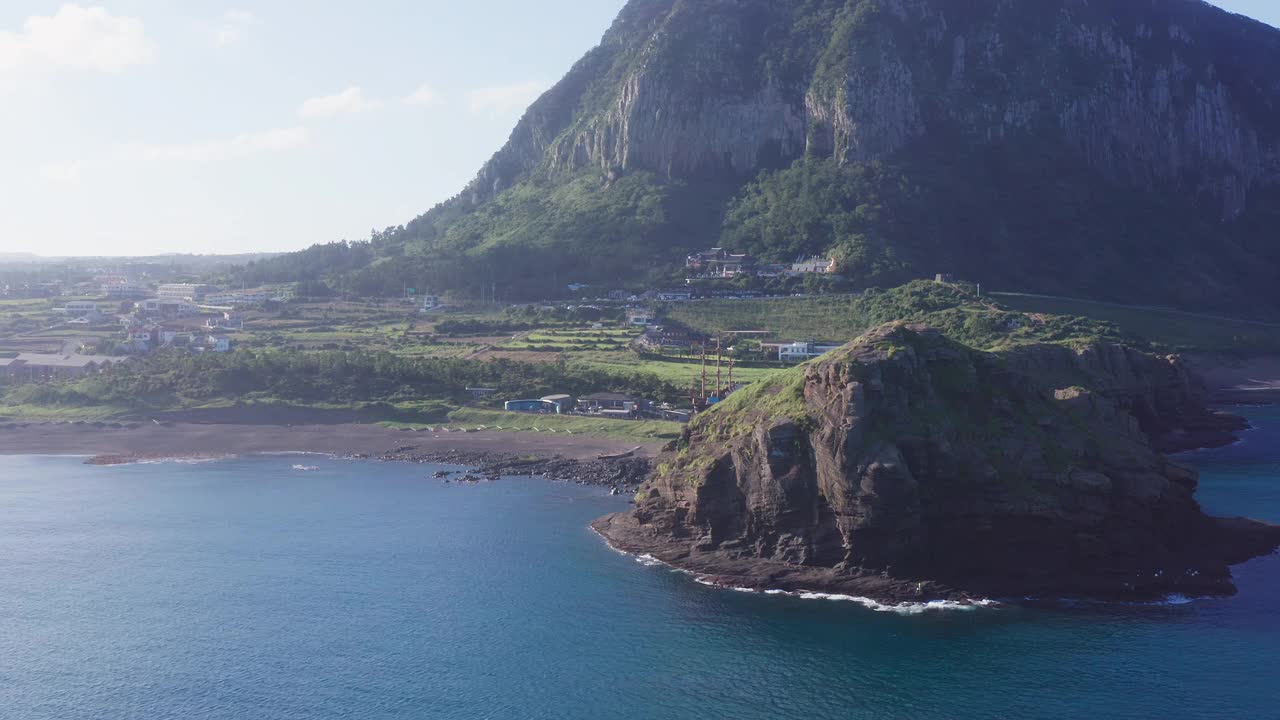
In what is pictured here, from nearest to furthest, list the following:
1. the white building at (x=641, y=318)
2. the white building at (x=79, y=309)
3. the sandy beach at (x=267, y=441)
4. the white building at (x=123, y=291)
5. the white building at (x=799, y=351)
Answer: the sandy beach at (x=267, y=441)
the white building at (x=799, y=351)
the white building at (x=641, y=318)
the white building at (x=79, y=309)
the white building at (x=123, y=291)

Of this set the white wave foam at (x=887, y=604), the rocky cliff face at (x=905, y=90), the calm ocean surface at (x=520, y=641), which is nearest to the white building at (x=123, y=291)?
the rocky cliff face at (x=905, y=90)

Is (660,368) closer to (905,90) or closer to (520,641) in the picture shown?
(520,641)

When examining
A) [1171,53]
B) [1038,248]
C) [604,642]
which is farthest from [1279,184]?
[604,642]

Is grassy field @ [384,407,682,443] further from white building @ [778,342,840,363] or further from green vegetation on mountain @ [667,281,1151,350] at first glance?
green vegetation on mountain @ [667,281,1151,350]

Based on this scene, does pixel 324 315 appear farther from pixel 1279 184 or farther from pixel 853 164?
pixel 1279 184

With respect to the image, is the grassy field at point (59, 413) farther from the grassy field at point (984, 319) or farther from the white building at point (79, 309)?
the grassy field at point (984, 319)

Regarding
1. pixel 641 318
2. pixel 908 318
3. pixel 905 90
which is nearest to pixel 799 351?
pixel 908 318
